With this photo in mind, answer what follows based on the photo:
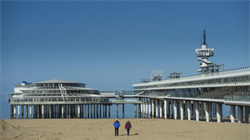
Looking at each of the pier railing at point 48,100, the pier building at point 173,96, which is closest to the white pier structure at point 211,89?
the pier building at point 173,96

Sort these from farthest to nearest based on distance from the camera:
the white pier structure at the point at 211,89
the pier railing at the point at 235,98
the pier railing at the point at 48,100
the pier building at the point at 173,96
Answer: the pier railing at the point at 48,100, the pier building at the point at 173,96, the white pier structure at the point at 211,89, the pier railing at the point at 235,98

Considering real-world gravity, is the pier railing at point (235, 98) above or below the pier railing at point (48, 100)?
above

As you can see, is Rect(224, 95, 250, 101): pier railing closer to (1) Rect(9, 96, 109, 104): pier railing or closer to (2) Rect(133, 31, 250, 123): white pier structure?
(2) Rect(133, 31, 250, 123): white pier structure

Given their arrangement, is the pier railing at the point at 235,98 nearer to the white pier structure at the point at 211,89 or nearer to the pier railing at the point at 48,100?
the white pier structure at the point at 211,89

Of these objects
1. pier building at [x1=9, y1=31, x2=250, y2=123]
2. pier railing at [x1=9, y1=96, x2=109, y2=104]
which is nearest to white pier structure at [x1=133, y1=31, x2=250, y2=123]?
pier building at [x1=9, y1=31, x2=250, y2=123]

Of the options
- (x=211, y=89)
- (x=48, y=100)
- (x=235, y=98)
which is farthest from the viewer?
(x=48, y=100)

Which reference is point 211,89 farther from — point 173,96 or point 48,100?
point 48,100

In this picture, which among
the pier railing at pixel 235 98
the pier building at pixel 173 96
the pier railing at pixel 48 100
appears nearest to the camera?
the pier railing at pixel 235 98

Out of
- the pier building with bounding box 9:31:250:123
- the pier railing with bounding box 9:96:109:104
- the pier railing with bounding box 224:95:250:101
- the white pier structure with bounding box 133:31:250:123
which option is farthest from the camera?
the pier railing with bounding box 9:96:109:104

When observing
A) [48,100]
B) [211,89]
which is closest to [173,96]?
[211,89]

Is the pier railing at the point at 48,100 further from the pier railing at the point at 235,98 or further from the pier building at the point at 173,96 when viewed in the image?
the pier railing at the point at 235,98

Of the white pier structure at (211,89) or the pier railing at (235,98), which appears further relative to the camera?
the white pier structure at (211,89)

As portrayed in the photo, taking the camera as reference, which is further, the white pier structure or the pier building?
the pier building

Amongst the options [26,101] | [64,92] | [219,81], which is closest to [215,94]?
[219,81]
